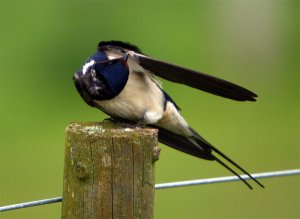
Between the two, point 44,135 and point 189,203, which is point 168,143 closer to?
point 189,203

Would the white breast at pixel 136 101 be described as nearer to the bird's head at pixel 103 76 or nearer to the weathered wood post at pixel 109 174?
the bird's head at pixel 103 76

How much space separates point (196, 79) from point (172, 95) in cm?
529

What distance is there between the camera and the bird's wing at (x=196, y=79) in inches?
134

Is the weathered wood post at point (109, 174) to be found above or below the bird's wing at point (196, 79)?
below

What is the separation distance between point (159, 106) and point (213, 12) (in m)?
7.81

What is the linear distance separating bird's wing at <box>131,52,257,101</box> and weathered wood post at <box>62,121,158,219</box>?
1.77 feet

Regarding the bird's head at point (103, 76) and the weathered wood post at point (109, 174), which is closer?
the weathered wood post at point (109, 174)

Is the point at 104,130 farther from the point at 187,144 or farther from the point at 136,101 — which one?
the point at 187,144

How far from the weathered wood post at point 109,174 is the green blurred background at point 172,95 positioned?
3163mm

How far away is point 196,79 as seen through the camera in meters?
3.53

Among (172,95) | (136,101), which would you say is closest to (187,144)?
(136,101)

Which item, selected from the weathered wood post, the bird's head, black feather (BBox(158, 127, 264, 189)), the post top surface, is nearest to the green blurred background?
black feather (BBox(158, 127, 264, 189))

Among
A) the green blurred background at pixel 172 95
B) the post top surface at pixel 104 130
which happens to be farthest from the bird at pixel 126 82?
the green blurred background at pixel 172 95

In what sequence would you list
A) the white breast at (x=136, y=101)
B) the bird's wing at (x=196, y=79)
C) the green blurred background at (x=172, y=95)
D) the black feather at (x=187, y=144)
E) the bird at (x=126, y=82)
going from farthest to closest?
the green blurred background at (x=172, y=95) → the black feather at (x=187, y=144) → the white breast at (x=136, y=101) → the bird at (x=126, y=82) → the bird's wing at (x=196, y=79)
